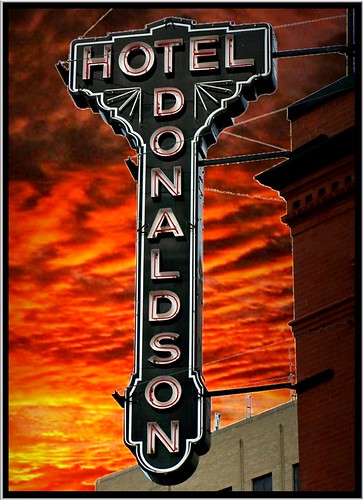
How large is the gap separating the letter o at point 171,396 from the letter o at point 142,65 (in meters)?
7.42

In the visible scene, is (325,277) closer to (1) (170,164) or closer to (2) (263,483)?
(1) (170,164)

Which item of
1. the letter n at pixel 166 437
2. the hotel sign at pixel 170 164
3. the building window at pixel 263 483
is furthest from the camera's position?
the building window at pixel 263 483

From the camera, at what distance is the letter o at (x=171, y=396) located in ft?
109

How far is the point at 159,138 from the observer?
118 feet

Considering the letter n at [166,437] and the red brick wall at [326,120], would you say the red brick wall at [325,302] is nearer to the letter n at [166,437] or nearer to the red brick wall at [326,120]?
the red brick wall at [326,120]

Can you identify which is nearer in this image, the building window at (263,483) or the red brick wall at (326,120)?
the red brick wall at (326,120)

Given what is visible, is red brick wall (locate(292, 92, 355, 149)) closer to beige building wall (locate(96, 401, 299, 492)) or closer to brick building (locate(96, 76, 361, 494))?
brick building (locate(96, 76, 361, 494))

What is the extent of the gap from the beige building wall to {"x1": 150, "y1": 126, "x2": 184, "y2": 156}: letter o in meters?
13.0

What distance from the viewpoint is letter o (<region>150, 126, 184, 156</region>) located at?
35.7m

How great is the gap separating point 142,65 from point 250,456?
15655 millimetres

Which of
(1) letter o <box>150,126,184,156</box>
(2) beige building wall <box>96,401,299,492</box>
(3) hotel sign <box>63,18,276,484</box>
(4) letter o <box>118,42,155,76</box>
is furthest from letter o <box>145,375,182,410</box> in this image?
(2) beige building wall <box>96,401,299,492</box>

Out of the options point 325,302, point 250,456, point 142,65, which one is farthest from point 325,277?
point 250,456

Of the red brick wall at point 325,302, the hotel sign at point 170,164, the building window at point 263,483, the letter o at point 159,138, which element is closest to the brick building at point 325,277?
the red brick wall at point 325,302

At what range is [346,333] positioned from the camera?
32438 mm
